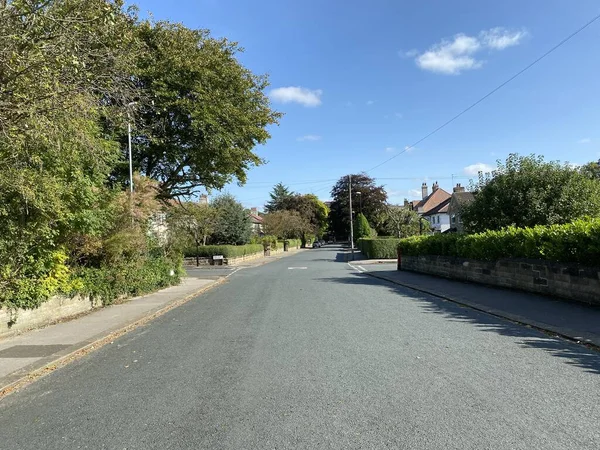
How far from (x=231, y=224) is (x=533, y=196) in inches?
1365

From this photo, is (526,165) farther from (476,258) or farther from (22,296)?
(22,296)

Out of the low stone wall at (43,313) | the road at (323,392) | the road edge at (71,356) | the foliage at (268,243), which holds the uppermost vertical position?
the foliage at (268,243)

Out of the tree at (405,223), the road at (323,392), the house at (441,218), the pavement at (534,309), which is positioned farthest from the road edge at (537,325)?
the house at (441,218)

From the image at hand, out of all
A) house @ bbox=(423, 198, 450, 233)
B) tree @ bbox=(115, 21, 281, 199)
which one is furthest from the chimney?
tree @ bbox=(115, 21, 281, 199)

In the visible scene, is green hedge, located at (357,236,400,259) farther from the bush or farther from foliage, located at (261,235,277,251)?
the bush

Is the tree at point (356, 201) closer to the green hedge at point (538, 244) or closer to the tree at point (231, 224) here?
the tree at point (231, 224)

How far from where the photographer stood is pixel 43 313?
10.5 metres

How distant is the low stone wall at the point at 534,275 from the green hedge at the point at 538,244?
21 centimetres

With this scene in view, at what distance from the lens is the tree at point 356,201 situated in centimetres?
7544


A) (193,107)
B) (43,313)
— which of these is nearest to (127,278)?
(43,313)

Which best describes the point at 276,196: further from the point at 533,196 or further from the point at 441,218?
the point at 533,196

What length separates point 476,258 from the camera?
15.9 metres

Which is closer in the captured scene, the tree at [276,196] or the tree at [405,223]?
the tree at [405,223]

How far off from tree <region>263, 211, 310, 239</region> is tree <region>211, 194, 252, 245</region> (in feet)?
77.3
